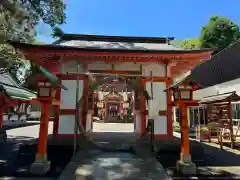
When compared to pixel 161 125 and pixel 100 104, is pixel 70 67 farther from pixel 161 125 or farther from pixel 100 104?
pixel 100 104

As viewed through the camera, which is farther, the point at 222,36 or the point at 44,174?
the point at 222,36

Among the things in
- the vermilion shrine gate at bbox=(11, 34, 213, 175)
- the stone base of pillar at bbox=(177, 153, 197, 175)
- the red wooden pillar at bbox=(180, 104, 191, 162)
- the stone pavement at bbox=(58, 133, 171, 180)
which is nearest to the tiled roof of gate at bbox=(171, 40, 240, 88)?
the red wooden pillar at bbox=(180, 104, 191, 162)

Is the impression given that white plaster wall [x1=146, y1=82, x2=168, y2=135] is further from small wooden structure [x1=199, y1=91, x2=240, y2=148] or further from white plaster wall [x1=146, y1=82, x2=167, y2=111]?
small wooden structure [x1=199, y1=91, x2=240, y2=148]

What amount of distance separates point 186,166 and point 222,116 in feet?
27.9

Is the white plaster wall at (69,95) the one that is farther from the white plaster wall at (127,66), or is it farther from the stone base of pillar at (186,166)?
the stone base of pillar at (186,166)

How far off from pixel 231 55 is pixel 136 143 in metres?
5.15

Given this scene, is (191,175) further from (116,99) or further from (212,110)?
(116,99)

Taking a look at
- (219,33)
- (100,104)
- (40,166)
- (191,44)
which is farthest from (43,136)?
(191,44)

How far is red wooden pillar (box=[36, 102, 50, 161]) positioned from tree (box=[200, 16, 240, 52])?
21.9m

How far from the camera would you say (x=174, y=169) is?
570 centimetres

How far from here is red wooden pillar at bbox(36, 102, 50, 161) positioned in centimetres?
527

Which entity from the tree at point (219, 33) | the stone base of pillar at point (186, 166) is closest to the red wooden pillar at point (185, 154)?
the stone base of pillar at point (186, 166)

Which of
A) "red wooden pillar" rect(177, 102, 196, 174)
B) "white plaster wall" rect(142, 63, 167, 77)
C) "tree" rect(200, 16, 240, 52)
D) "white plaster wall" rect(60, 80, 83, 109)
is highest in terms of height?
"tree" rect(200, 16, 240, 52)

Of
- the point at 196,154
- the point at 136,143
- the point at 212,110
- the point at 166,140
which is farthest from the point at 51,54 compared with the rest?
the point at 212,110
